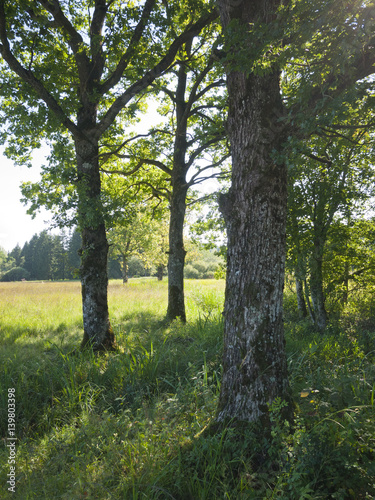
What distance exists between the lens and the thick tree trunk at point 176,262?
9.55 metres

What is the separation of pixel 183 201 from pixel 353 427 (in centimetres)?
836

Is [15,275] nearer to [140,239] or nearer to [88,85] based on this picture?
[140,239]

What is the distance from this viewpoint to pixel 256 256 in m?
3.21

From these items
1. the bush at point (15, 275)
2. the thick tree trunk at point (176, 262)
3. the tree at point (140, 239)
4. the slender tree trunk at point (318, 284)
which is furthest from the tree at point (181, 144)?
the bush at point (15, 275)

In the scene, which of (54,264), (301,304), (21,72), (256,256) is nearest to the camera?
(256,256)

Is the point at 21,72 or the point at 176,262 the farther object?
the point at 176,262

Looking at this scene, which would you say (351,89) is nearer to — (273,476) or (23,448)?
(273,476)

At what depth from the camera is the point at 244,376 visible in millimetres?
3156

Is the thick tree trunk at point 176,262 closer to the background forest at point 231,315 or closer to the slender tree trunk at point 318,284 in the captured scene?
the background forest at point 231,315

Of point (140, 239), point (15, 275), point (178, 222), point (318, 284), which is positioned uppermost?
point (140, 239)

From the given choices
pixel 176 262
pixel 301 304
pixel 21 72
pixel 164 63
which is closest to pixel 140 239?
pixel 176 262

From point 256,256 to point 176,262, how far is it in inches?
256

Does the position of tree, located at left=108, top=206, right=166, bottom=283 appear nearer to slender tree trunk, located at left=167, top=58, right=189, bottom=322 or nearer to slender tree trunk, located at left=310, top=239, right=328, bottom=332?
slender tree trunk, located at left=167, top=58, right=189, bottom=322

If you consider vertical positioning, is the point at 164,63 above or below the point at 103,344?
above
